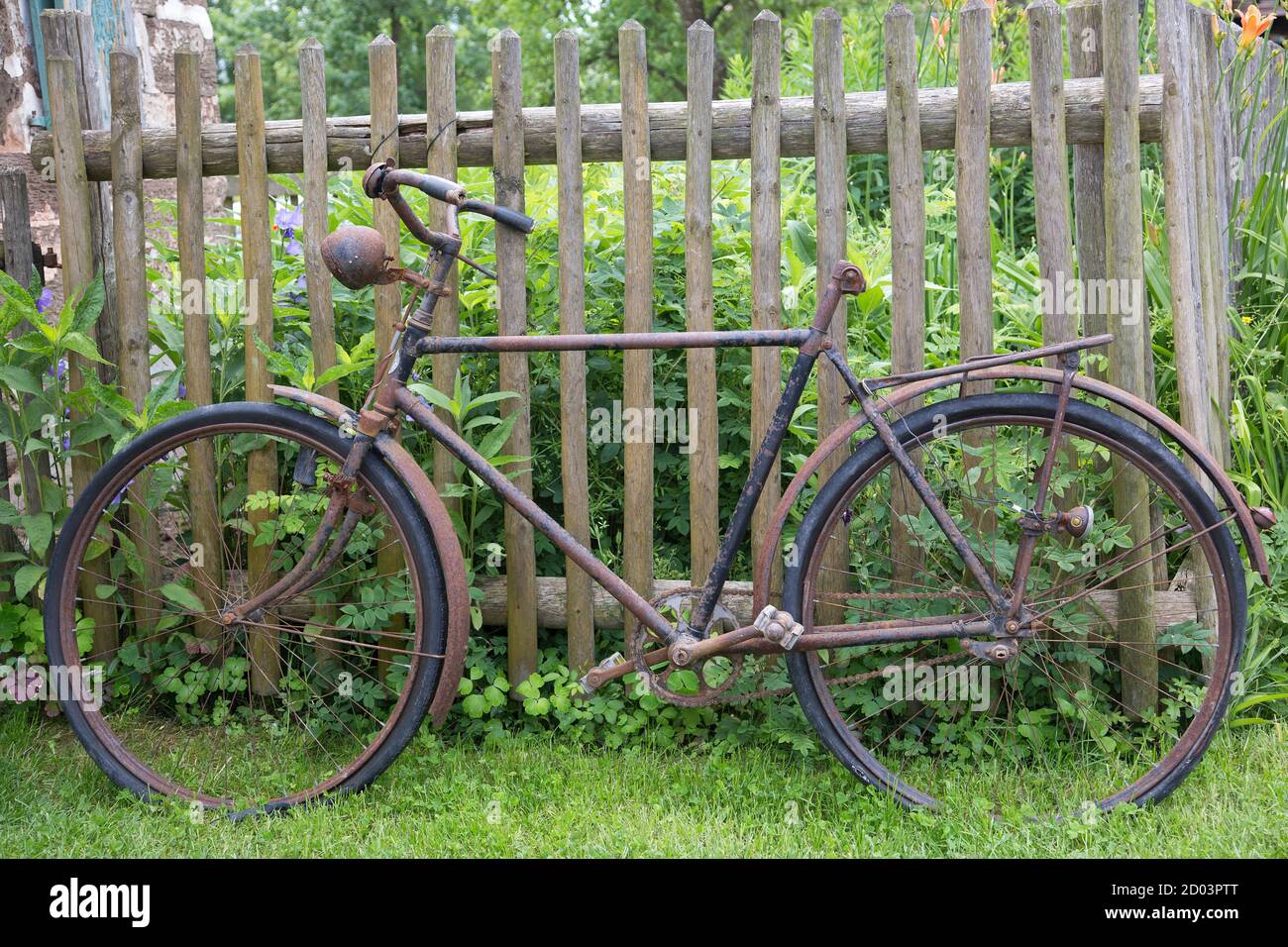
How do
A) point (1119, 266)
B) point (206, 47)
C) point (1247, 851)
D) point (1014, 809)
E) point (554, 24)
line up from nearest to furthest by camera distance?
point (1247, 851) → point (1014, 809) → point (1119, 266) → point (206, 47) → point (554, 24)

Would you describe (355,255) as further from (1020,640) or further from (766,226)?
(1020,640)

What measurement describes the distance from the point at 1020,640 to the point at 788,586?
56 centimetres

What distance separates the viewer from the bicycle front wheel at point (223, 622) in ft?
9.71

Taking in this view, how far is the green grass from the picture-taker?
2.64 meters

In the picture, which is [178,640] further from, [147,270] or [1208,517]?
[1208,517]

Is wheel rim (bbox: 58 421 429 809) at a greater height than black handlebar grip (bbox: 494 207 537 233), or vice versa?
black handlebar grip (bbox: 494 207 537 233)

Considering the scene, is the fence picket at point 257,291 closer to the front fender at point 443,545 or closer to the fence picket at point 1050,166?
the front fender at point 443,545

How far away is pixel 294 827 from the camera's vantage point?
2.77 meters

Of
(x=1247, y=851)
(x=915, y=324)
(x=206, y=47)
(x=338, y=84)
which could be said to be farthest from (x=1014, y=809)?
(x=338, y=84)

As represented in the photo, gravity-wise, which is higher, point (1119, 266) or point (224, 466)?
point (1119, 266)

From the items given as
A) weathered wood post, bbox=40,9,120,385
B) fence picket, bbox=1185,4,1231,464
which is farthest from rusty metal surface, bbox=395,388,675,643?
fence picket, bbox=1185,4,1231,464

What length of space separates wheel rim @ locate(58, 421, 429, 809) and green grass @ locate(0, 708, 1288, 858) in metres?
0.25

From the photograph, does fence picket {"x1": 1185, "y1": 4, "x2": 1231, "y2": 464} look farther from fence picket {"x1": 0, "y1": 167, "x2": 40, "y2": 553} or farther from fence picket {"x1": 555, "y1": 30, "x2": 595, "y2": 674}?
fence picket {"x1": 0, "y1": 167, "x2": 40, "y2": 553}

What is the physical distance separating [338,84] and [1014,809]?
18.8 metres
